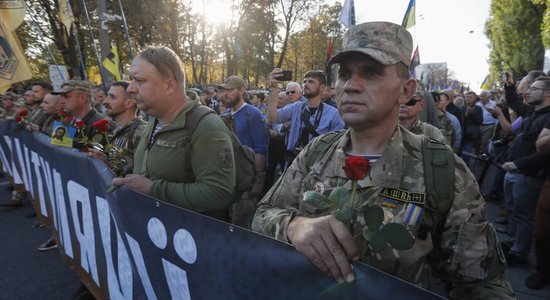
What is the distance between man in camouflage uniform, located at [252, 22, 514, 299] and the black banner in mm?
146

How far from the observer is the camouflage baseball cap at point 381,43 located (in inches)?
52.0

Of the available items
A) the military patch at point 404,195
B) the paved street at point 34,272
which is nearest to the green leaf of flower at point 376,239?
the military patch at point 404,195

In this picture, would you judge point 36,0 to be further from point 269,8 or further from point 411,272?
point 411,272

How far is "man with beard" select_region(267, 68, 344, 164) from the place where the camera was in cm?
435

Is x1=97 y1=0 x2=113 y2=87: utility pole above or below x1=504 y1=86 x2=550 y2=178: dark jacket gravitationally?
above

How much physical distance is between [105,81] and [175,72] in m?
7.22

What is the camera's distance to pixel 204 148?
207 centimetres

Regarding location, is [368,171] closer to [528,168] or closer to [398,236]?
[398,236]

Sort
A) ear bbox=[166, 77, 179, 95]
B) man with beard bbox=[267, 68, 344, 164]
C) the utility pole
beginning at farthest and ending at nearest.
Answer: the utility pole, man with beard bbox=[267, 68, 344, 164], ear bbox=[166, 77, 179, 95]

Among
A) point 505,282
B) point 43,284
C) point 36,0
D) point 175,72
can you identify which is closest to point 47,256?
point 43,284

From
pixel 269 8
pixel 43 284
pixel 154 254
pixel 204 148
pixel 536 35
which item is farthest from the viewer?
pixel 269 8

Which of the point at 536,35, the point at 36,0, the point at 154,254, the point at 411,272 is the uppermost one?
the point at 36,0

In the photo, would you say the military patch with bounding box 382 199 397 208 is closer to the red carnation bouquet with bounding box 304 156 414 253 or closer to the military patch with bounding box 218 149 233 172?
the red carnation bouquet with bounding box 304 156 414 253

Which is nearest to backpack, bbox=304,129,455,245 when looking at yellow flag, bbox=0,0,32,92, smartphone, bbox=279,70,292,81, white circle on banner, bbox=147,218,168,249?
white circle on banner, bbox=147,218,168,249
